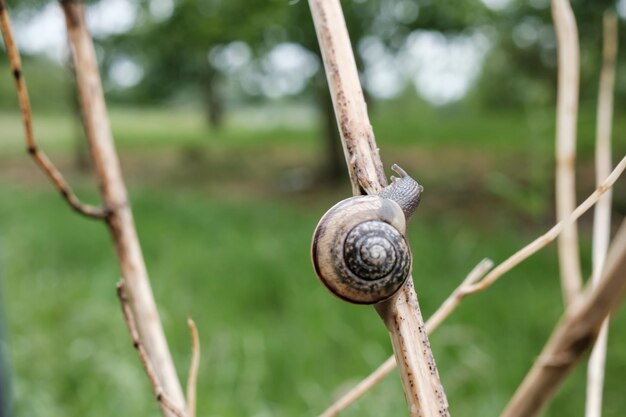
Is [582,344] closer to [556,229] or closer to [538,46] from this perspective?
[556,229]

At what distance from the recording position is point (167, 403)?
436mm

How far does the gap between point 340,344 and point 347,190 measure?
19.1 ft

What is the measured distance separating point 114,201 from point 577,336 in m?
0.41

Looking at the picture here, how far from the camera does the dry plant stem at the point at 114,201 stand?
0.54m

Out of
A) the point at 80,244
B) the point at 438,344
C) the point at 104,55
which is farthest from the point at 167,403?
the point at 104,55

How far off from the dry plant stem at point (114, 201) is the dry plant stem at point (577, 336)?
1.04 feet

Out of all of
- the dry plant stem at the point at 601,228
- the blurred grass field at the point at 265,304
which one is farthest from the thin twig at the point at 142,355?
the blurred grass field at the point at 265,304

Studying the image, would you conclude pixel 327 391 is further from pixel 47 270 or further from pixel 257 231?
pixel 257 231

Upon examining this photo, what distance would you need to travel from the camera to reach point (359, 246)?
0.42 meters

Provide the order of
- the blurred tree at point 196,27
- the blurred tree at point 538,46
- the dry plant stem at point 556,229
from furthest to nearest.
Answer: the blurred tree at point 196,27 < the blurred tree at point 538,46 < the dry plant stem at point 556,229

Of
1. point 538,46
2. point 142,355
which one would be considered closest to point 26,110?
point 142,355

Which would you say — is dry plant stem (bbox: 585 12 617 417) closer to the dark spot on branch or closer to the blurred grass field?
the dark spot on branch

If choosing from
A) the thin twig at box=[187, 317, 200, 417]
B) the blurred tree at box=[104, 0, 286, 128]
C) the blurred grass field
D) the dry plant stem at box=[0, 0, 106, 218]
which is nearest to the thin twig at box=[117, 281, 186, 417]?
the thin twig at box=[187, 317, 200, 417]

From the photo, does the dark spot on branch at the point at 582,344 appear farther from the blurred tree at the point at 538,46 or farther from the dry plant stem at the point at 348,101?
the blurred tree at the point at 538,46
